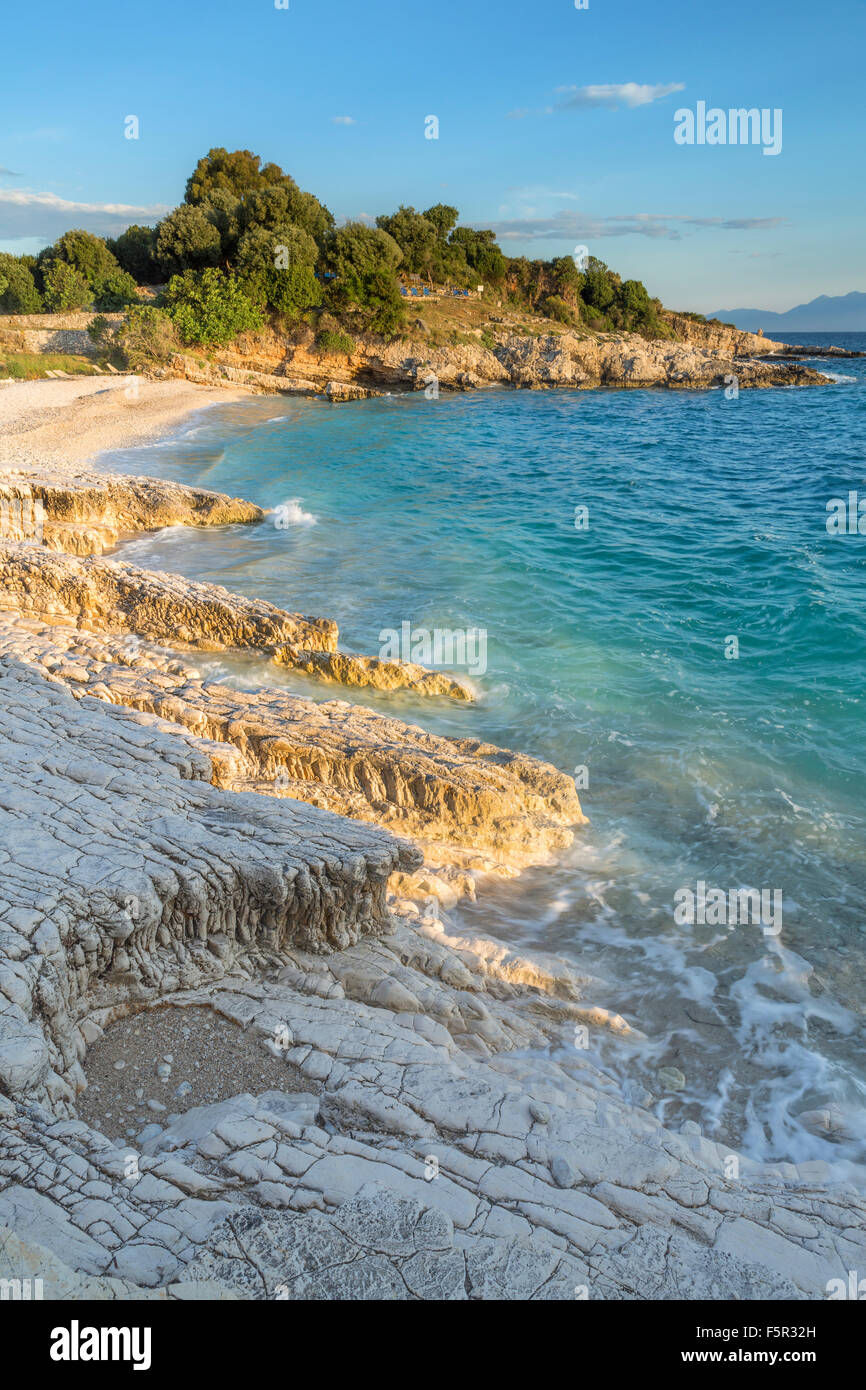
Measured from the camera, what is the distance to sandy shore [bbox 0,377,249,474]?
25734 mm

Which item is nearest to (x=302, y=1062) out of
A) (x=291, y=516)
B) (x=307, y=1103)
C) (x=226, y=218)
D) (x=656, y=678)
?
(x=307, y=1103)

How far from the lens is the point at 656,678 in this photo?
13.6 meters

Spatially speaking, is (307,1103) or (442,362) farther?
(442,362)

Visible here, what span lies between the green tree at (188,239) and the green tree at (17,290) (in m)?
9.48

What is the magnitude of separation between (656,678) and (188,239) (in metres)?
59.1

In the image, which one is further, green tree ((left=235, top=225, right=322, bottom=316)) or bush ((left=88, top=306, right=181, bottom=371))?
green tree ((left=235, top=225, right=322, bottom=316))

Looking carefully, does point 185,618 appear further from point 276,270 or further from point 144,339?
point 276,270

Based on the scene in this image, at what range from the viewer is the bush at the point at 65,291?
56.3m

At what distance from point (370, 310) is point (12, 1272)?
61.1 metres

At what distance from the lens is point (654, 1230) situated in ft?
12.5

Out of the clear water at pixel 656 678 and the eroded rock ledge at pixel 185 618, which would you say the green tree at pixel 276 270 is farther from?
the eroded rock ledge at pixel 185 618

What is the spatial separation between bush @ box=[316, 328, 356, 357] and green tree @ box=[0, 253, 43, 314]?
69.0 ft

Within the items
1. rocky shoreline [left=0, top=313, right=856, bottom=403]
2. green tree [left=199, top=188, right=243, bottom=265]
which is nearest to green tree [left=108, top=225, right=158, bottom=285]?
green tree [left=199, top=188, right=243, bottom=265]

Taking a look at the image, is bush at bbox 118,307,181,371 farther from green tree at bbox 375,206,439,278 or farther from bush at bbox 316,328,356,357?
green tree at bbox 375,206,439,278
